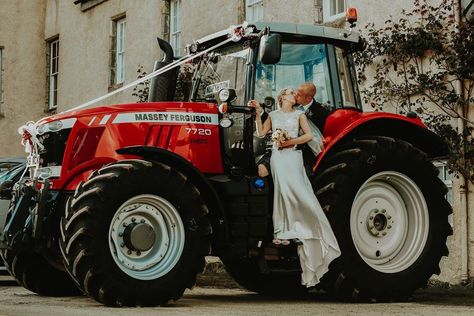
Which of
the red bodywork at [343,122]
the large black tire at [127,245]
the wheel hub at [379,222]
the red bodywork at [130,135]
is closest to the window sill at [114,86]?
the red bodywork at [343,122]

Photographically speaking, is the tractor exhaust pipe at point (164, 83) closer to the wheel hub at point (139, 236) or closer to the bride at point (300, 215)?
the bride at point (300, 215)

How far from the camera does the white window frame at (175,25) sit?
70.7 feet

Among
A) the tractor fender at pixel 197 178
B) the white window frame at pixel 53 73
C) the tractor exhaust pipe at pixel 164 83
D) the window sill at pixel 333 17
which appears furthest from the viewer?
the white window frame at pixel 53 73

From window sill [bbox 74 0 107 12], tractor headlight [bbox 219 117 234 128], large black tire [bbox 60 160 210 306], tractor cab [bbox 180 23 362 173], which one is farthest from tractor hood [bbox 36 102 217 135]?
window sill [bbox 74 0 107 12]

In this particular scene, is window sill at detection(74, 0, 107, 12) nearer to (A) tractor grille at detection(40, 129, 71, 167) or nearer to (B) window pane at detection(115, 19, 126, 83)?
(B) window pane at detection(115, 19, 126, 83)

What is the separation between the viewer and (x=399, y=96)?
49.7 ft

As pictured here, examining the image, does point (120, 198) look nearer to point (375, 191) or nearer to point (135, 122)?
point (135, 122)

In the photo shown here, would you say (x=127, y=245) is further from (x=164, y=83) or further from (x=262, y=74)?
(x=164, y=83)

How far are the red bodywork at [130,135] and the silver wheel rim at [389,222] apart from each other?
4.92 feet

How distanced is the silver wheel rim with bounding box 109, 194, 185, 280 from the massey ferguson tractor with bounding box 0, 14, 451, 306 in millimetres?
12

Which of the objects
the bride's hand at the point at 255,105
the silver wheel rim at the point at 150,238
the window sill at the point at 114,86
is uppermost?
the window sill at the point at 114,86

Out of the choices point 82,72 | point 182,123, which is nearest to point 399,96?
point 182,123

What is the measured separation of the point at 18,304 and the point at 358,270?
10.1 feet

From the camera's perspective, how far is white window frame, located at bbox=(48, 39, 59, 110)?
89.6ft
